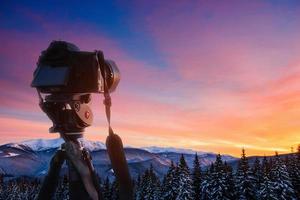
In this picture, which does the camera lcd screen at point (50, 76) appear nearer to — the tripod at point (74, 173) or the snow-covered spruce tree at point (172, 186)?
the tripod at point (74, 173)

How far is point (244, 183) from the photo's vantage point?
4931 centimetres

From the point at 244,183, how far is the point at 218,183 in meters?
3.08

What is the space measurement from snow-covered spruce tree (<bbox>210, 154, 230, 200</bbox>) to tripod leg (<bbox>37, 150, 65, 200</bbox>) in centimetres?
4685

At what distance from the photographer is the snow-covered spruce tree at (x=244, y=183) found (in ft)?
161

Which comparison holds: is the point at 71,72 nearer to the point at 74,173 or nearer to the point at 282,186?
the point at 74,173

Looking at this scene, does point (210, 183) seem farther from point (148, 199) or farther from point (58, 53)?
point (58, 53)

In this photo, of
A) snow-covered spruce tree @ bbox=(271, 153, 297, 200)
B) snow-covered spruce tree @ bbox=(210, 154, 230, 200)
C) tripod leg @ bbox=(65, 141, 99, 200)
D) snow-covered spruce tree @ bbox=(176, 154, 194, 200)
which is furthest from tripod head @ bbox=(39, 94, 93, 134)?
snow-covered spruce tree @ bbox=(271, 153, 297, 200)

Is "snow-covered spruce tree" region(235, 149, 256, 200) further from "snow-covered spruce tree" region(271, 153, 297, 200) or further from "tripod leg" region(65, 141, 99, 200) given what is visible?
"tripod leg" region(65, 141, 99, 200)

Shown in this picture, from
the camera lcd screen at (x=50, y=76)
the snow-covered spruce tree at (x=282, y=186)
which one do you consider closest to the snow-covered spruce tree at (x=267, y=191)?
the snow-covered spruce tree at (x=282, y=186)

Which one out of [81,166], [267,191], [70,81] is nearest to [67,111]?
[70,81]

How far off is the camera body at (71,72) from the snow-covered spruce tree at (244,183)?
156 ft

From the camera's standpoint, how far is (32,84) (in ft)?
11.2

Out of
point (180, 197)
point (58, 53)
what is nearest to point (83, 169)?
point (58, 53)

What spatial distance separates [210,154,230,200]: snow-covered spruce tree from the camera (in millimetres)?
48625
